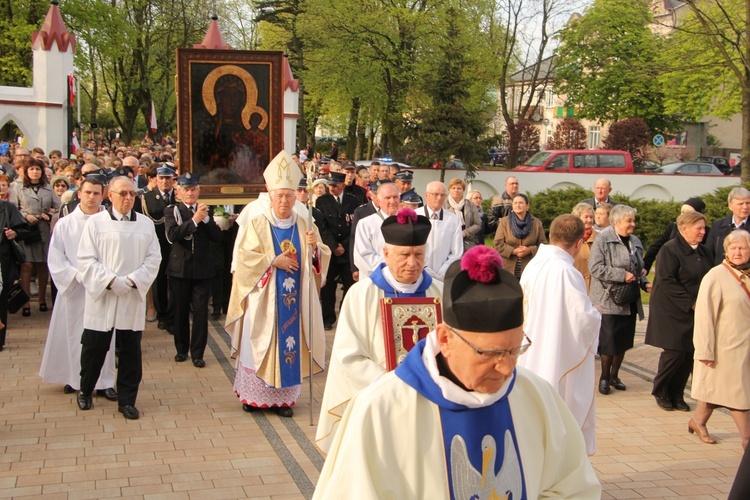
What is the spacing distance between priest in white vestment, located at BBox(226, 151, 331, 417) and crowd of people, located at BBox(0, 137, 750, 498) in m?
0.02

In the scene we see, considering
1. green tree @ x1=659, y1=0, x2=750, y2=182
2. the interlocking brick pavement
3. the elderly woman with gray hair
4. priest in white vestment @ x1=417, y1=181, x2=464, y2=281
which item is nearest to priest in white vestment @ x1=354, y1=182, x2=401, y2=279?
priest in white vestment @ x1=417, y1=181, x2=464, y2=281

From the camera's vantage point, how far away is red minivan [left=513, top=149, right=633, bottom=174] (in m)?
26.8

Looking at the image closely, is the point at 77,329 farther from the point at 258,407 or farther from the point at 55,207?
the point at 55,207

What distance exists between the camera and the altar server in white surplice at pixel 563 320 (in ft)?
20.2

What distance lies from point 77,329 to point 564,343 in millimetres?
4840

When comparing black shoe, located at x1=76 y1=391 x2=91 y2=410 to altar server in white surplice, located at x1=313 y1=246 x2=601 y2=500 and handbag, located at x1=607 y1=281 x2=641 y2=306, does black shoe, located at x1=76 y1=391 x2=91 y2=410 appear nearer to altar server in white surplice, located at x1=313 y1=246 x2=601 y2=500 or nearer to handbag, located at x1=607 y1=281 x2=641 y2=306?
handbag, located at x1=607 y1=281 x2=641 y2=306

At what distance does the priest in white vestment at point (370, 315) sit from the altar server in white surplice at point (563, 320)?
1055mm

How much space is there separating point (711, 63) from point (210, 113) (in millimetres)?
15418

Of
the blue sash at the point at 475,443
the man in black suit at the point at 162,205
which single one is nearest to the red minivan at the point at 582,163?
the man in black suit at the point at 162,205

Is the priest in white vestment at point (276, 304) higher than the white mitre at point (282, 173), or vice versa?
the white mitre at point (282, 173)

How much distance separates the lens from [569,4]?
42.7 m

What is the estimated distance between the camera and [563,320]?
20.2 ft

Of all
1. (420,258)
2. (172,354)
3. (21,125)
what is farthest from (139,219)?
(21,125)

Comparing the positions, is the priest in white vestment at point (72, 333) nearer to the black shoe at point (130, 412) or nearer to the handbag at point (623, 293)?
the black shoe at point (130, 412)
